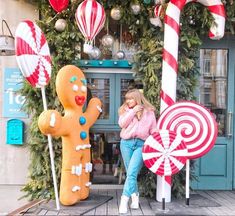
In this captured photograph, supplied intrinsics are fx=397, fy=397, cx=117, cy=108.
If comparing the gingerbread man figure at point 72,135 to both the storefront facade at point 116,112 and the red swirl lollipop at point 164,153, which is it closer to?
the red swirl lollipop at point 164,153

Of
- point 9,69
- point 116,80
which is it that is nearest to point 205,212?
point 116,80

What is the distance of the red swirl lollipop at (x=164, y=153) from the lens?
4.79m

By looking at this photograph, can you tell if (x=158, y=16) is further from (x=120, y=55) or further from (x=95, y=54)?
(x=95, y=54)

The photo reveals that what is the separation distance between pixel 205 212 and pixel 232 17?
267 cm

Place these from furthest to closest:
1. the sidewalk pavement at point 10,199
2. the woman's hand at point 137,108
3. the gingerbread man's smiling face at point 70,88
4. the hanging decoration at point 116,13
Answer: the hanging decoration at point 116,13
the sidewalk pavement at point 10,199
the woman's hand at point 137,108
the gingerbread man's smiling face at point 70,88

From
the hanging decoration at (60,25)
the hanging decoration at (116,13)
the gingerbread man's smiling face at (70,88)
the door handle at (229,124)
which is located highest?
the hanging decoration at (116,13)

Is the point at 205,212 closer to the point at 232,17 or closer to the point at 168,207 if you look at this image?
the point at 168,207

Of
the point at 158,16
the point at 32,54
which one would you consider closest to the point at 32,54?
the point at 32,54

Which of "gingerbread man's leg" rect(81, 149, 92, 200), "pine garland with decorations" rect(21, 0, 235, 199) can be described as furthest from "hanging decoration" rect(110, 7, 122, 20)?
"gingerbread man's leg" rect(81, 149, 92, 200)

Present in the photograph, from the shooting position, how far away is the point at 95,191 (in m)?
6.00

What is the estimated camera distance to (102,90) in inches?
243

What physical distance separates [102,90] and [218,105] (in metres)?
1.89

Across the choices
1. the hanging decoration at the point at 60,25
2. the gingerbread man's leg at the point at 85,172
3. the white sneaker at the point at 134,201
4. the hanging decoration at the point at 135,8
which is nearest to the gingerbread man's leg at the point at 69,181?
the gingerbread man's leg at the point at 85,172

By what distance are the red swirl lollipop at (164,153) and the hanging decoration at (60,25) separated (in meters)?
1.99
